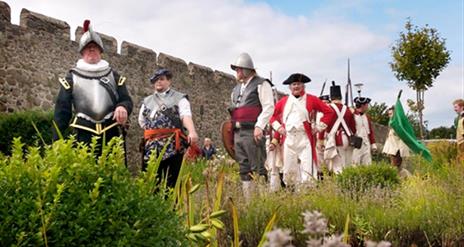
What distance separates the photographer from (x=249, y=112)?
7629 mm

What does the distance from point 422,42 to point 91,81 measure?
23.2 meters

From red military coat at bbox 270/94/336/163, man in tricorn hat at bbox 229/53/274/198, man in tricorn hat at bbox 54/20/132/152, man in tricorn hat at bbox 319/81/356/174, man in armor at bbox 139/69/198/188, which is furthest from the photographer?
man in tricorn hat at bbox 319/81/356/174

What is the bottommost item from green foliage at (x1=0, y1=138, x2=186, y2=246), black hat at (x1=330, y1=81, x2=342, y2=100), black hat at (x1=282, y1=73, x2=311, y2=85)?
green foliage at (x1=0, y1=138, x2=186, y2=246)

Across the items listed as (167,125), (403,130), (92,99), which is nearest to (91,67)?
(92,99)

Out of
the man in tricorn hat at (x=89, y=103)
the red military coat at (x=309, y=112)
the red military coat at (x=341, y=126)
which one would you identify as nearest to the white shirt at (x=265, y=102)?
the red military coat at (x=309, y=112)

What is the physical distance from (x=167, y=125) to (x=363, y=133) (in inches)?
228

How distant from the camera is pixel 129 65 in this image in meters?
17.3

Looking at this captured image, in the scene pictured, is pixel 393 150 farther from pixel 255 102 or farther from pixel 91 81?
pixel 91 81

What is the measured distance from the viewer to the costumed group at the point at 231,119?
5527 mm

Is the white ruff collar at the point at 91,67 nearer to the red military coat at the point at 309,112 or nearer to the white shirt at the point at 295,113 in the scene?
the red military coat at the point at 309,112

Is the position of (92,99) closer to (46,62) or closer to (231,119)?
(231,119)

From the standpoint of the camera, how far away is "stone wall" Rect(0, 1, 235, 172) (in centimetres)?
1348

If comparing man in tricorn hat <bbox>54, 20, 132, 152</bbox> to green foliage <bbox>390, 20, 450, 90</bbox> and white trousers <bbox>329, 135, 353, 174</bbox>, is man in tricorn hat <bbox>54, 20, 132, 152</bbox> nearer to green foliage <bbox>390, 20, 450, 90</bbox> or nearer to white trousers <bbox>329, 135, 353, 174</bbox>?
white trousers <bbox>329, 135, 353, 174</bbox>

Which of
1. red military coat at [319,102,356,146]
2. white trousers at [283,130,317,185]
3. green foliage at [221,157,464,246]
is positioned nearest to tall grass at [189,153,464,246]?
green foliage at [221,157,464,246]
